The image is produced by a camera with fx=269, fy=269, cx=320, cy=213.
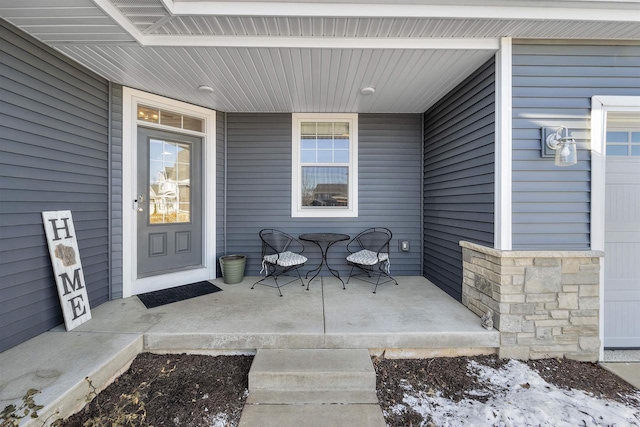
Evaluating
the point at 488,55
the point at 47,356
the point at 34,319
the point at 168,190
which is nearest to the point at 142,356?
the point at 47,356

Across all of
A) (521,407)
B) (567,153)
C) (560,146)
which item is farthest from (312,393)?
(560,146)

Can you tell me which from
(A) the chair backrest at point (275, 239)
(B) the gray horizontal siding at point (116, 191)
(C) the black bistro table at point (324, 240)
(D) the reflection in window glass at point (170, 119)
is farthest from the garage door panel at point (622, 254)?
(B) the gray horizontal siding at point (116, 191)

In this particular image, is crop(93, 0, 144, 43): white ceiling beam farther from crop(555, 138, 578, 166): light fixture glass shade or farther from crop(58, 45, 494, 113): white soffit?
crop(555, 138, 578, 166): light fixture glass shade

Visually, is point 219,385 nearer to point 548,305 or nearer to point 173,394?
point 173,394

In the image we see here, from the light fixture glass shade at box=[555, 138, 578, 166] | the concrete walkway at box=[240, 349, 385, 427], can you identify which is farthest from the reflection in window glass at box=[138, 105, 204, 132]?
the light fixture glass shade at box=[555, 138, 578, 166]

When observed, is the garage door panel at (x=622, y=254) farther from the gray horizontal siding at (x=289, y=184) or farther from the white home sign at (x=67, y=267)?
the white home sign at (x=67, y=267)

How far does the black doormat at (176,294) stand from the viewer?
2.91m

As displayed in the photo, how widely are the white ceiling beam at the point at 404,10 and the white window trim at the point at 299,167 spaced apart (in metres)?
1.84

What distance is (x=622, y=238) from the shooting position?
2.46m

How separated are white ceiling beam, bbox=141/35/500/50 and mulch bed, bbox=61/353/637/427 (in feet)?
8.59

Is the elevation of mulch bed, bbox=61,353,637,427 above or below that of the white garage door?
below

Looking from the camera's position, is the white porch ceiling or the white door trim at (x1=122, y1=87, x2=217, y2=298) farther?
the white door trim at (x1=122, y1=87, x2=217, y2=298)

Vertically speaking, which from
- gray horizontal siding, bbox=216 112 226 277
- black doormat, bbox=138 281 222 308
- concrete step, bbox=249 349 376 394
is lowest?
concrete step, bbox=249 349 376 394

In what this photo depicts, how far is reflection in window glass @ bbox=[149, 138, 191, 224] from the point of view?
332cm
